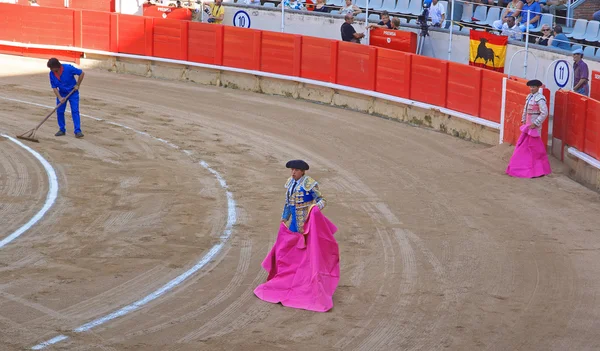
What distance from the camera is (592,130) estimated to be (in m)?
15.3

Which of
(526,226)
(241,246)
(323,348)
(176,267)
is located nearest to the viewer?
(323,348)

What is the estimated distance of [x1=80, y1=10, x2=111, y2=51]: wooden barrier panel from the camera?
85.1ft

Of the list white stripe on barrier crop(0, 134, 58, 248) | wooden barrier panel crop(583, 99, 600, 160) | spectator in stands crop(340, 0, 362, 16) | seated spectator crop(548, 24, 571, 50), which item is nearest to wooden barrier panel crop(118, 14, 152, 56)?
spectator in stands crop(340, 0, 362, 16)

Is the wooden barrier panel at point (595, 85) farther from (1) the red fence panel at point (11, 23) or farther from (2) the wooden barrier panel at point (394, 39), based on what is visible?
(1) the red fence panel at point (11, 23)

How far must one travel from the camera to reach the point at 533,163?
15.5 meters

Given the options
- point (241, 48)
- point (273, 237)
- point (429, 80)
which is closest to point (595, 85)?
point (429, 80)

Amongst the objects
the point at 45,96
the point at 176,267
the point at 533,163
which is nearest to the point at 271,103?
the point at 45,96

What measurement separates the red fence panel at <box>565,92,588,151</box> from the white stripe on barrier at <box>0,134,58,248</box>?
8270 mm

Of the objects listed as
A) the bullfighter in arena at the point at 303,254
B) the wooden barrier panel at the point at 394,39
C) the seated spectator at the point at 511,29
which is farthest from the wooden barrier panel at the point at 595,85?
the bullfighter in arena at the point at 303,254

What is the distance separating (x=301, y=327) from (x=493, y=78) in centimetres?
1026

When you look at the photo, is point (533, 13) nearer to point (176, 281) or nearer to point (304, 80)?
point (304, 80)

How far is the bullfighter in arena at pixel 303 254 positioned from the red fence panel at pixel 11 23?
19074 mm

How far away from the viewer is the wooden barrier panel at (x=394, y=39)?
22.0 m

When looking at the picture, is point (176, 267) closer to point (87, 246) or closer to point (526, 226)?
point (87, 246)
